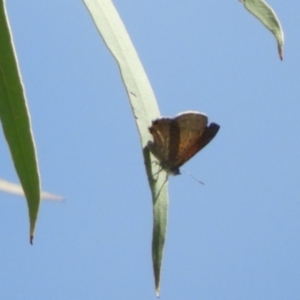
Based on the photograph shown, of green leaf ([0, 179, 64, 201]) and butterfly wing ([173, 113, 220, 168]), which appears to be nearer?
green leaf ([0, 179, 64, 201])

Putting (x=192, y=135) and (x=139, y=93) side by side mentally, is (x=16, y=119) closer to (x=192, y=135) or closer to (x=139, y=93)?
(x=139, y=93)

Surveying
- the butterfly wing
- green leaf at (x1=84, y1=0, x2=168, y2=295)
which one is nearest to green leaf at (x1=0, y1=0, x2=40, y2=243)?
green leaf at (x1=84, y1=0, x2=168, y2=295)

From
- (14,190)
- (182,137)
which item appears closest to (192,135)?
(182,137)

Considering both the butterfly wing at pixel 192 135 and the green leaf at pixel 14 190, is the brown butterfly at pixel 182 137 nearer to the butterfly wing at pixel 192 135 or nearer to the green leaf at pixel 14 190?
the butterfly wing at pixel 192 135

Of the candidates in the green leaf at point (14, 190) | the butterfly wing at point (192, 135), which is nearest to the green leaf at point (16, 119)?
the green leaf at point (14, 190)

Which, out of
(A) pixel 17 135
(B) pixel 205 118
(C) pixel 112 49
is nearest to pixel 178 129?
(B) pixel 205 118

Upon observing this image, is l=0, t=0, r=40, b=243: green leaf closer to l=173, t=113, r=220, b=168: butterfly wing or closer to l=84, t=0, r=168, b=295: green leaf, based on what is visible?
l=84, t=0, r=168, b=295: green leaf
